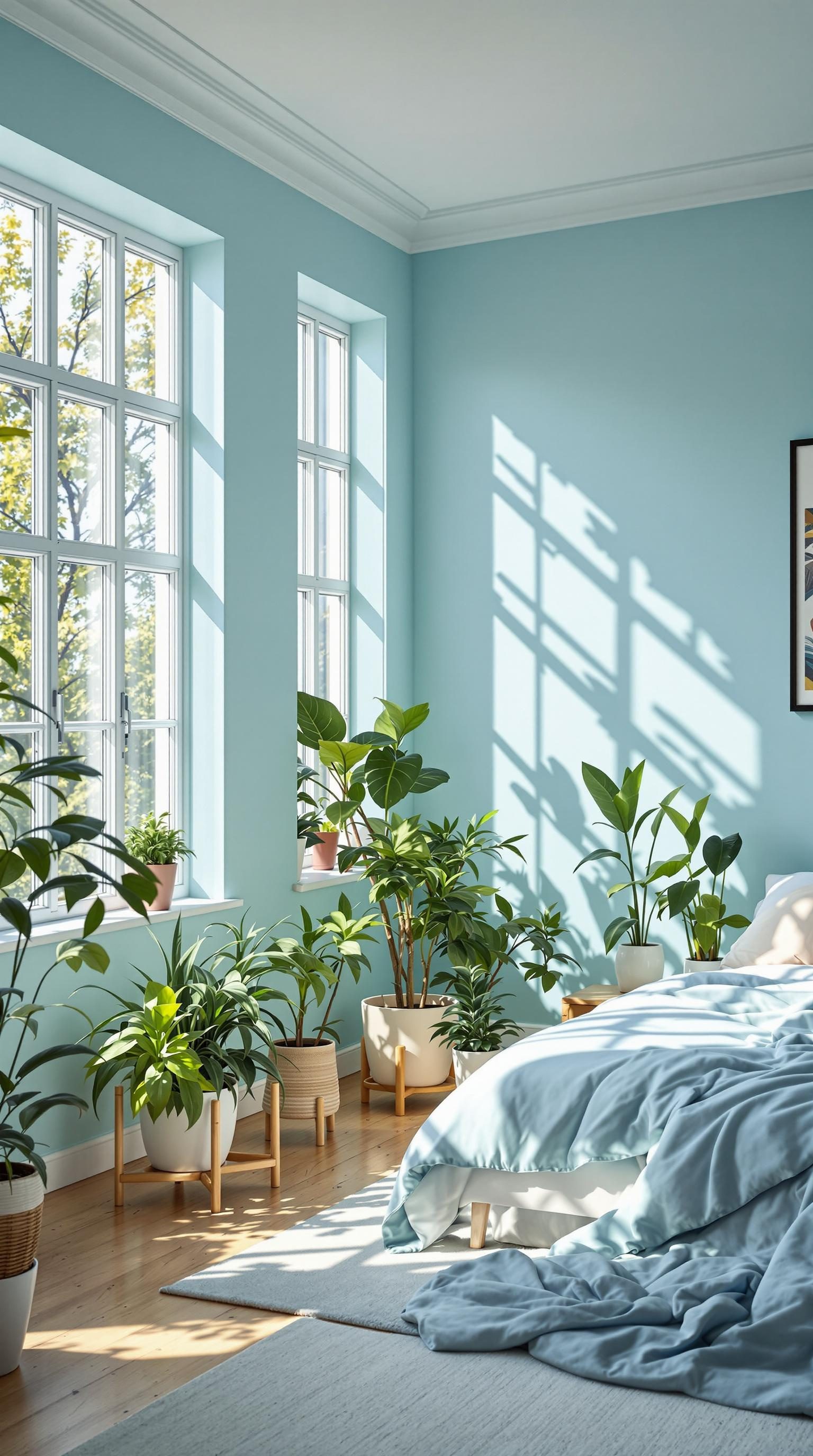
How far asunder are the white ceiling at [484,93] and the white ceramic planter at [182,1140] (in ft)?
9.91

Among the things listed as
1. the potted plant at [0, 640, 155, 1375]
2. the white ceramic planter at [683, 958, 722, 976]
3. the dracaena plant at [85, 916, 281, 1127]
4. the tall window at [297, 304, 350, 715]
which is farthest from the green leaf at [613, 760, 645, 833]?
the potted plant at [0, 640, 155, 1375]

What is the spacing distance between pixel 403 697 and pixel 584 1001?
63.6 inches

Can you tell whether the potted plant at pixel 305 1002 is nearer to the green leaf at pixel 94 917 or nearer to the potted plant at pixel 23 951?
the potted plant at pixel 23 951

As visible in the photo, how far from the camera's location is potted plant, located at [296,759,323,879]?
16.4 feet

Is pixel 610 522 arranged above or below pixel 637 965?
above

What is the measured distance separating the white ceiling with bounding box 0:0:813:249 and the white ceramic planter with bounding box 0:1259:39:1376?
3.15 metres

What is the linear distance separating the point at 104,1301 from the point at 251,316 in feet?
10.5

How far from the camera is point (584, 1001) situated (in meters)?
4.84

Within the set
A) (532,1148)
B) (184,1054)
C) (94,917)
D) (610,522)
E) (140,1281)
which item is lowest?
(140,1281)

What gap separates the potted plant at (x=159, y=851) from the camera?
4.20 m

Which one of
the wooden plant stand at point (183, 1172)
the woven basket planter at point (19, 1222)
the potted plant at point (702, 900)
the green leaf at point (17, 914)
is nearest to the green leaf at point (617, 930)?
the potted plant at point (702, 900)

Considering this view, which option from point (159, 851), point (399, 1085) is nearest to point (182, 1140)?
point (159, 851)

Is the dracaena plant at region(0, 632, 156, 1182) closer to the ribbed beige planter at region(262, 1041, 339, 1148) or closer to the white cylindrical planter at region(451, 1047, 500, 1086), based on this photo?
the ribbed beige planter at region(262, 1041, 339, 1148)

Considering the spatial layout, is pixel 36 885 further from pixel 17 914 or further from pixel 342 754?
pixel 17 914
